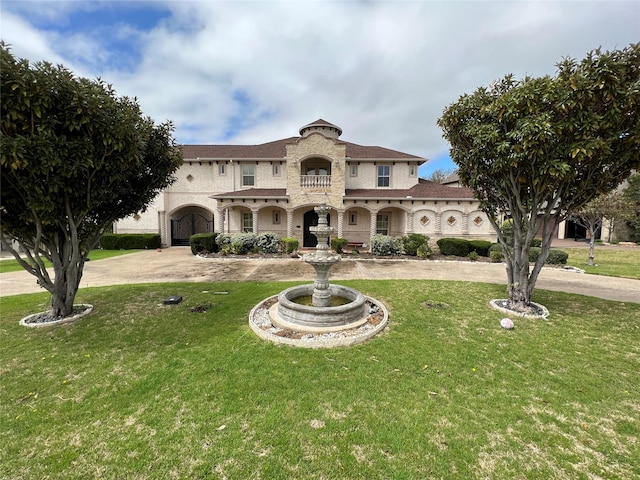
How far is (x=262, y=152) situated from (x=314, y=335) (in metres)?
18.8

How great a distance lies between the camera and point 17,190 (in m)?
4.81

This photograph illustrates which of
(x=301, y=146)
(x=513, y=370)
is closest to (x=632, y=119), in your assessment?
(x=513, y=370)

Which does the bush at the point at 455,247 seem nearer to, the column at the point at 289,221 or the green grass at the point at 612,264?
the green grass at the point at 612,264

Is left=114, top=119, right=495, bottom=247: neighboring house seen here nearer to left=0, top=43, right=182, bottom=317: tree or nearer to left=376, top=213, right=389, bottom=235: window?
left=376, top=213, right=389, bottom=235: window

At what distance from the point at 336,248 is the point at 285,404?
44.2 ft

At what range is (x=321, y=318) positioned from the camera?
5.56 m

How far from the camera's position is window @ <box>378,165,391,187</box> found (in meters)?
20.3

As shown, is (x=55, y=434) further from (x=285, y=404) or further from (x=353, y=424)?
(x=353, y=424)

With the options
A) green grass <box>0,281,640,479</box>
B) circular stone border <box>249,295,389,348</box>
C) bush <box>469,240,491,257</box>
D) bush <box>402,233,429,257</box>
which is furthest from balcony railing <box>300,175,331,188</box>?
green grass <box>0,281,640,479</box>

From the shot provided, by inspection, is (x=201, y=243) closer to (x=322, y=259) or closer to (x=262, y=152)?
(x=262, y=152)

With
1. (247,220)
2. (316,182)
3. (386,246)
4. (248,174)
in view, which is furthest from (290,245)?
(248,174)

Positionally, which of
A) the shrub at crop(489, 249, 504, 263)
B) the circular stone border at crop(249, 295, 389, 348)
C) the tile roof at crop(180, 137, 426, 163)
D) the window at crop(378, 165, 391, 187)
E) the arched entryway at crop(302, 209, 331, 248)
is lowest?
the circular stone border at crop(249, 295, 389, 348)

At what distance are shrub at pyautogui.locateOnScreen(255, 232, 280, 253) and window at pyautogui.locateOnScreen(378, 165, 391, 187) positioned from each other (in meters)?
9.53

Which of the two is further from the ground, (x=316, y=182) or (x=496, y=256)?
(x=316, y=182)
